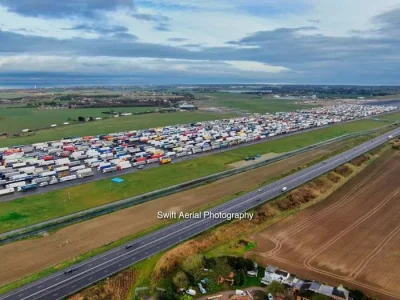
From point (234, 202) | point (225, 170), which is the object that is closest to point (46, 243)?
point (234, 202)

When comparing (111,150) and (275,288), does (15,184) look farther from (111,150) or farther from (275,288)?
(275,288)

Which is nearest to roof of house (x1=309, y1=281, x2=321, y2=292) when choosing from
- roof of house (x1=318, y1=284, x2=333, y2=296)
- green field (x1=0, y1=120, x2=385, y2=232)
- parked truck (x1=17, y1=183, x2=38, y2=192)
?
roof of house (x1=318, y1=284, x2=333, y2=296)

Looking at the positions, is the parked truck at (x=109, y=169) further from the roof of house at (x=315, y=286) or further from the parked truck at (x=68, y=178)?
the roof of house at (x=315, y=286)

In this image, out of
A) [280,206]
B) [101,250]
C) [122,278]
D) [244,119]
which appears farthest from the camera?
[244,119]

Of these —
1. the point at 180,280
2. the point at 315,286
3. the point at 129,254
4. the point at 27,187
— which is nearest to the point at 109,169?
the point at 27,187

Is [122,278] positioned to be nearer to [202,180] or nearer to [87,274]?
[87,274]

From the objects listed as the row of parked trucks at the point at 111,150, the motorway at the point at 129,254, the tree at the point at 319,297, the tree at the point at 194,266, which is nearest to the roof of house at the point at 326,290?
the tree at the point at 319,297
